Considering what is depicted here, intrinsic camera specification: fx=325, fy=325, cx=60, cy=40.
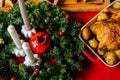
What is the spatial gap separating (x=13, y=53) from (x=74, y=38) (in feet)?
0.57

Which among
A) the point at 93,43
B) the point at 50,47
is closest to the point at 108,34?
the point at 93,43

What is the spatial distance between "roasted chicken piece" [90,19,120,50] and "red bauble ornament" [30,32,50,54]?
0.45ft

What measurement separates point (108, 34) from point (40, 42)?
0.61 ft

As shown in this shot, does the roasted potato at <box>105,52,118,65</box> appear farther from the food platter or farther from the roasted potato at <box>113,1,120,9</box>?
the roasted potato at <box>113,1,120,9</box>

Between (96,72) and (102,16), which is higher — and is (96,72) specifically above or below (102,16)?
below

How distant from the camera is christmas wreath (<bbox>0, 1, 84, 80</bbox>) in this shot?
858mm

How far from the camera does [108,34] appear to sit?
868mm

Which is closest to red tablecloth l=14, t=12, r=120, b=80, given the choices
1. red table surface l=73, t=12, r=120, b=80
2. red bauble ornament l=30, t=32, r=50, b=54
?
red table surface l=73, t=12, r=120, b=80

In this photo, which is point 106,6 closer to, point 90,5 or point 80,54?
point 90,5

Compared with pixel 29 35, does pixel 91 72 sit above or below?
below

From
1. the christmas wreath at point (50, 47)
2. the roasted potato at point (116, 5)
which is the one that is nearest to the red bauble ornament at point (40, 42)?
the christmas wreath at point (50, 47)

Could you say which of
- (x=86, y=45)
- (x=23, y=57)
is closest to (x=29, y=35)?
(x=23, y=57)

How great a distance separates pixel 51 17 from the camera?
940mm

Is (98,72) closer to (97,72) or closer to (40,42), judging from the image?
(97,72)
